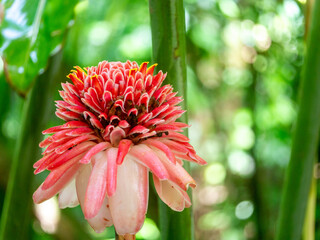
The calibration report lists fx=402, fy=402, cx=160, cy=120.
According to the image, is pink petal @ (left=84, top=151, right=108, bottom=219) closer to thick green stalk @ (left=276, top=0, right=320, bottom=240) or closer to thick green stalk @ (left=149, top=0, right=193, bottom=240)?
thick green stalk @ (left=149, top=0, right=193, bottom=240)

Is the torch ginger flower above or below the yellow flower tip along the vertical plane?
below

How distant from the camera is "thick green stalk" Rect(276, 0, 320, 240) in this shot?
416mm

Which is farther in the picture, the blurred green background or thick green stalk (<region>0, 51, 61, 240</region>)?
the blurred green background

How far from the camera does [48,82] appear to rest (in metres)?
0.48

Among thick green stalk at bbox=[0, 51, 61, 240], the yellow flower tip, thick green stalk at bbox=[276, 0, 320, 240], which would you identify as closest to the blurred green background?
thick green stalk at bbox=[0, 51, 61, 240]

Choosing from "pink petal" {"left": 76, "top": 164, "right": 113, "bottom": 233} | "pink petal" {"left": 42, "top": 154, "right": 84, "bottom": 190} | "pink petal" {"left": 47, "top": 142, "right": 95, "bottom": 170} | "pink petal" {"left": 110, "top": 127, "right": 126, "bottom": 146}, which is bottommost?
"pink petal" {"left": 76, "top": 164, "right": 113, "bottom": 233}

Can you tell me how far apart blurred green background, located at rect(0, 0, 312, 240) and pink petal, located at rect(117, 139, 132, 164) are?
736 mm

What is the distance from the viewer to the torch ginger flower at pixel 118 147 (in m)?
0.24

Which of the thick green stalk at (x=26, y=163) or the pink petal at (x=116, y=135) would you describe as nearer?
the pink petal at (x=116, y=135)

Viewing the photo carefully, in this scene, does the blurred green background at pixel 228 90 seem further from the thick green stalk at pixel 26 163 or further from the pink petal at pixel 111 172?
the pink petal at pixel 111 172

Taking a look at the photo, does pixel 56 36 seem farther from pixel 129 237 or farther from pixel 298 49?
pixel 298 49

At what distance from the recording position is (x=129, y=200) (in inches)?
9.3

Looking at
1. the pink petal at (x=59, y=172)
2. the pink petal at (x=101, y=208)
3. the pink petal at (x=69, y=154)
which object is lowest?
the pink petal at (x=101, y=208)

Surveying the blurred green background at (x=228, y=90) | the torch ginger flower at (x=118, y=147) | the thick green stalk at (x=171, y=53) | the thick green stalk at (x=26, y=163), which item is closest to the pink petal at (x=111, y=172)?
the torch ginger flower at (x=118, y=147)
